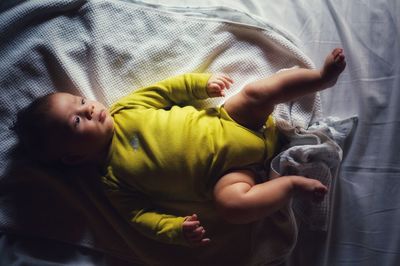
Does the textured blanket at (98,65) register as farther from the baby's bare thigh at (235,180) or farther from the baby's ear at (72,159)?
the baby's bare thigh at (235,180)

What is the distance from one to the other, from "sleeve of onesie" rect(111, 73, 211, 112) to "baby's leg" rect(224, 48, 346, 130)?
0.24ft

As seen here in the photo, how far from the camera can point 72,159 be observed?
3.27ft

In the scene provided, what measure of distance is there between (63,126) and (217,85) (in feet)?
Answer: 1.05

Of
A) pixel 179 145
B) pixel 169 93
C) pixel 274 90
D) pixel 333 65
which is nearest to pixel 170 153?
pixel 179 145

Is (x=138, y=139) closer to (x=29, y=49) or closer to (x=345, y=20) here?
(x=29, y=49)

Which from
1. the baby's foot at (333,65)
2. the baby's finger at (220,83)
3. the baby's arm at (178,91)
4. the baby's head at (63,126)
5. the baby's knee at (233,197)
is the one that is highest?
the baby's foot at (333,65)

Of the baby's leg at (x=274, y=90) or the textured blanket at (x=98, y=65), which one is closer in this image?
the baby's leg at (x=274, y=90)

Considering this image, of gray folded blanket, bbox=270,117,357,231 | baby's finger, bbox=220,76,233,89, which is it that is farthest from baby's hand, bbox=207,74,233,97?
gray folded blanket, bbox=270,117,357,231

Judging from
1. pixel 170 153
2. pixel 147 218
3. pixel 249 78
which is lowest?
pixel 147 218

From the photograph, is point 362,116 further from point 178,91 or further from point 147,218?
point 147,218

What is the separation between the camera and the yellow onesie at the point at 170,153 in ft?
3.11

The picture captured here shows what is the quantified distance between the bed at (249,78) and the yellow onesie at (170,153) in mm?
67

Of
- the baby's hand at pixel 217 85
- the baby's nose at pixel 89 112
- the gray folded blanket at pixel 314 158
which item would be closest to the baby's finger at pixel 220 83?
the baby's hand at pixel 217 85

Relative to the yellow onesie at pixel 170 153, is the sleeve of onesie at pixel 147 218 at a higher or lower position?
lower
